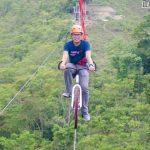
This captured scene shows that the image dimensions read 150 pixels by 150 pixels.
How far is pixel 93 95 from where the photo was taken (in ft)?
95.9

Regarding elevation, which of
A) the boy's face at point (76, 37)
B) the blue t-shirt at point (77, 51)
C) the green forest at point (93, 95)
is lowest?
the green forest at point (93, 95)

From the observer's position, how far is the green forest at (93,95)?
26.4m

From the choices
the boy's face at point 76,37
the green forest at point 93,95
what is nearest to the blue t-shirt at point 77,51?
the boy's face at point 76,37

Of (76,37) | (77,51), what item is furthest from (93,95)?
(76,37)

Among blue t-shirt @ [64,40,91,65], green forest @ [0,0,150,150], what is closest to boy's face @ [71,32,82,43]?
blue t-shirt @ [64,40,91,65]

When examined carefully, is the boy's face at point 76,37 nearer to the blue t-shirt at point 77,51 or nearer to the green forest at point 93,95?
the blue t-shirt at point 77,51

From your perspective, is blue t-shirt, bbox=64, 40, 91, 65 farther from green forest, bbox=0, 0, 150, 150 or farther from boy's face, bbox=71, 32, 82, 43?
green forest, bbox=0, 0, 150, 150

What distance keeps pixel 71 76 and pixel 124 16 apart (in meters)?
36.9

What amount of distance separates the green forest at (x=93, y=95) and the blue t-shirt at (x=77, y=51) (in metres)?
12.6

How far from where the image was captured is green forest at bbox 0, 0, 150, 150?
26422 mm

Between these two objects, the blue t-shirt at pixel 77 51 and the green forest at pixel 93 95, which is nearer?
the blue t-shirt at pixel 77 51

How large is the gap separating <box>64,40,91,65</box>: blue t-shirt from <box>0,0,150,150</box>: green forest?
41.5ft

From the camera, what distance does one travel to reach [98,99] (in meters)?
29.3

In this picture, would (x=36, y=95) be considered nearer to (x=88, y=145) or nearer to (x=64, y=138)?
(x=64, y=138)
